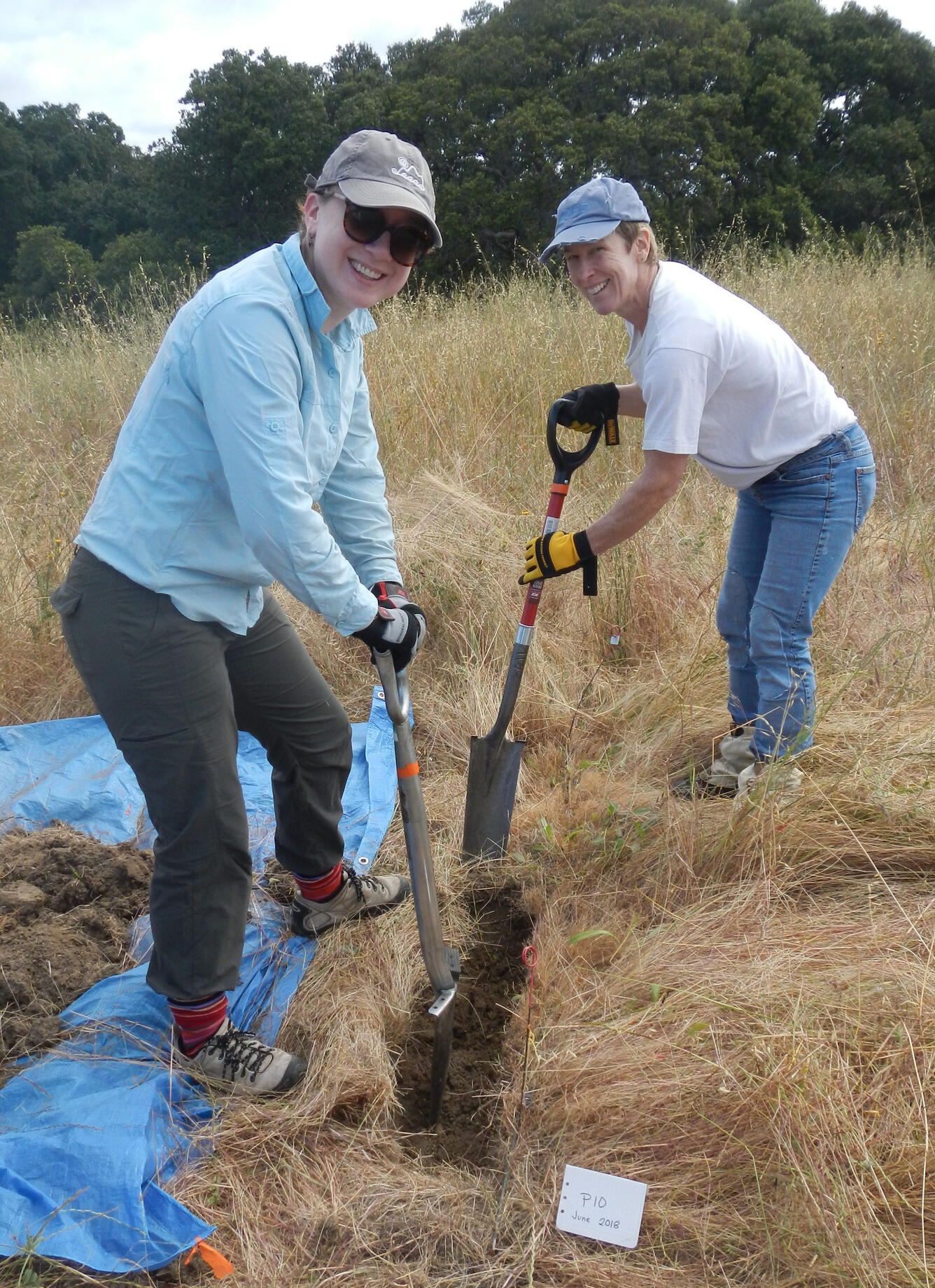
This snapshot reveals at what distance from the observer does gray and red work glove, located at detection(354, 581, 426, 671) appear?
6.28 feet

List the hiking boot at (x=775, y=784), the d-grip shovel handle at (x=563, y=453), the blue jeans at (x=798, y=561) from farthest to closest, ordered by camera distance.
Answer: the d-grip shovel handle at (x=563, y=453)
the blue jeans at (x=798, y=561)
the hiking boot at (x=775, y=784)

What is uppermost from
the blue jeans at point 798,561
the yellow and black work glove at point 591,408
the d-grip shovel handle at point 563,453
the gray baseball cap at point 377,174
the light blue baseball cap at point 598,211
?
the gray baseball cap at point 377,174

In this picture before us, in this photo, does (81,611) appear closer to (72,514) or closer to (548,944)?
(548,944)

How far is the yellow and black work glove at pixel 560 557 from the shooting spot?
2684mm

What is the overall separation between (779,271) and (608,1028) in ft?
21.6

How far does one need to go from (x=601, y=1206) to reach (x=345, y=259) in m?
1.85

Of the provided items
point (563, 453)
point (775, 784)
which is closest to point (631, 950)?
point (775, 784)

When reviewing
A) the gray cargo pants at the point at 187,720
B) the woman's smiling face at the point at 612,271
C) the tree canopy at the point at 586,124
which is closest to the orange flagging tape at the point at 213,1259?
the gray cargo pants at the point at 187,720

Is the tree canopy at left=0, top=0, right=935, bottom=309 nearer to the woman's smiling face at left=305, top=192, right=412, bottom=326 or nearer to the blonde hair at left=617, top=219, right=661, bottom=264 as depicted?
the blonde hair at left=617, top=219, right=661, bottom=264

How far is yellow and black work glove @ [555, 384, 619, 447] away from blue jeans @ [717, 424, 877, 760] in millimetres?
493

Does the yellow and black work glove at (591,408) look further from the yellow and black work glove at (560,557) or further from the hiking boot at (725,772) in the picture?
the hiking boot at (725,772)

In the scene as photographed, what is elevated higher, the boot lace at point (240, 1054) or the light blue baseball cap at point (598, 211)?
the light blue baseball cap at point (598, 211)

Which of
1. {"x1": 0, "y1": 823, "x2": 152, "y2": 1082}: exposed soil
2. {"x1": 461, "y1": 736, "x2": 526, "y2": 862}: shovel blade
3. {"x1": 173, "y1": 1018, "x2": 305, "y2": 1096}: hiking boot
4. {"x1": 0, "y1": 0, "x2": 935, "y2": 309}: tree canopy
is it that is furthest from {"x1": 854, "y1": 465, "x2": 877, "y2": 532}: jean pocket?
{"x1": 0, "y1": 0, "x2": 935, "y2": 309}: tree canopy

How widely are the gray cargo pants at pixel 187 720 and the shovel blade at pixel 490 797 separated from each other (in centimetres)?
82
